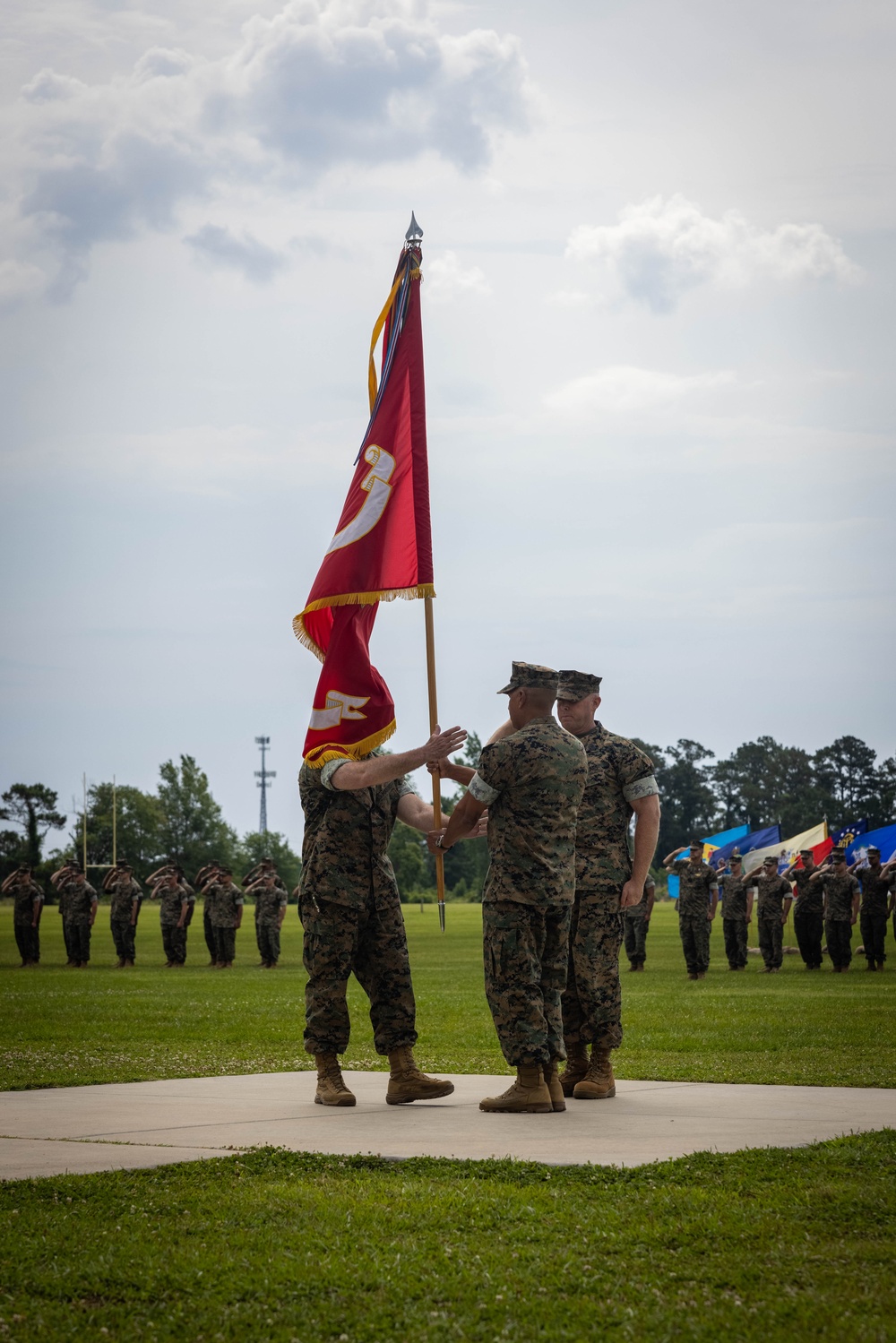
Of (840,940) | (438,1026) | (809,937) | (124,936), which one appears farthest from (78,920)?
(438,1026)

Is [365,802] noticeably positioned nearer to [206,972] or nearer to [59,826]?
[206,972]

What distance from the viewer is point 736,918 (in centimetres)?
2712

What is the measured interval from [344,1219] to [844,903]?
70.7ft

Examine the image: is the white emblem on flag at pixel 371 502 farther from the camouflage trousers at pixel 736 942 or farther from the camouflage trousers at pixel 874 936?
the camouflage trousers at pixel 736 942

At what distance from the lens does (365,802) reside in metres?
7.97

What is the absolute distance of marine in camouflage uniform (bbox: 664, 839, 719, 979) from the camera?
928 inches

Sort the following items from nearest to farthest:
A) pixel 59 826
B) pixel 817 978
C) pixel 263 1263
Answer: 1. pixel 263 1263
2. pixel 817 978
3. pixel 59 826

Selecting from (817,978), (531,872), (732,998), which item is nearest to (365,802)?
(531,872)

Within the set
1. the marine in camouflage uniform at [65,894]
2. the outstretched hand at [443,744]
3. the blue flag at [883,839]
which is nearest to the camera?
the outstretched hand at [443,744]

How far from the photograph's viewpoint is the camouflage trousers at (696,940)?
23.5 metres

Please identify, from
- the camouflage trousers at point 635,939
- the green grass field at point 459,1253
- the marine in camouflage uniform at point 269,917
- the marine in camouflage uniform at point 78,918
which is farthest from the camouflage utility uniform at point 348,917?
the marine in camouflage uniform at point 78,918

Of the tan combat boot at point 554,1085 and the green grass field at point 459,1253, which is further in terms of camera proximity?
the tan combat boot at point 554,1085

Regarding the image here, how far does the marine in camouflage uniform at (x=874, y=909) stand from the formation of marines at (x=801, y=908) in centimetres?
2

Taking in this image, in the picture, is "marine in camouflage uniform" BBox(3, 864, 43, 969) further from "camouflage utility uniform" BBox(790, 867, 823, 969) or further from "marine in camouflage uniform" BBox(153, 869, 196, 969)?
"camouflage utility uniform" BBox(790, 867, 823, 969)
